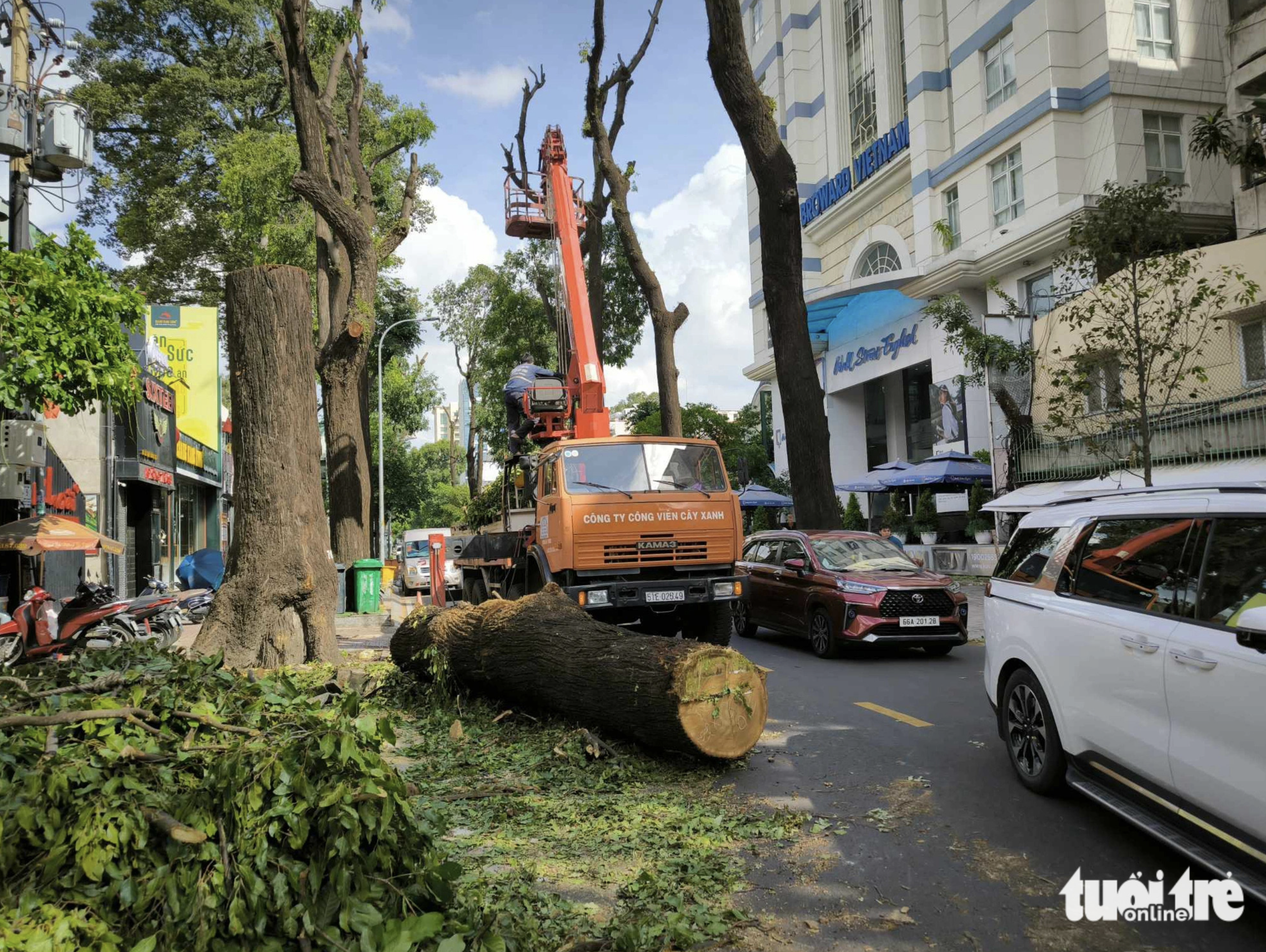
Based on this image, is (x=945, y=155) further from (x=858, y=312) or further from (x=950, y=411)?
(x=950, y=411)

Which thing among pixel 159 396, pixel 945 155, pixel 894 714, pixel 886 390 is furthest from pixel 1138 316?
pixel 159 396

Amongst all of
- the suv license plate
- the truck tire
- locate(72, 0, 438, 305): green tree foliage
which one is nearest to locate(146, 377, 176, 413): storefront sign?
locate(72, 0, 438, 305): green tree foliage

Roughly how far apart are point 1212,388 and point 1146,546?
50.6ft

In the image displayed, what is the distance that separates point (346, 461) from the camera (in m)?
14.6

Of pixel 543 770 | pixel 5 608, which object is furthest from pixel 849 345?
pixel 543 770

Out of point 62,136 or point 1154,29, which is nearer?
point 62,136

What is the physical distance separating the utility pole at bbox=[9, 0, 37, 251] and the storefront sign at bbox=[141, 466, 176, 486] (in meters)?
8.29

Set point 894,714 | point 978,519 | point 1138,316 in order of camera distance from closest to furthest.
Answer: point 894,714 < point 1138,316 < point 978,519

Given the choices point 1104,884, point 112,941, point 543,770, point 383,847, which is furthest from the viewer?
point 543,770

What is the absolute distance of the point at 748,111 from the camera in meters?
13.6

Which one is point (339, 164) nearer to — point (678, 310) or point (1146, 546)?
point (678, 310)

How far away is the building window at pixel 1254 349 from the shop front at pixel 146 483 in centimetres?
2182

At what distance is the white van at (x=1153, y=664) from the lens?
3.33 meters

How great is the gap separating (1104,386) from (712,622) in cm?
1087
